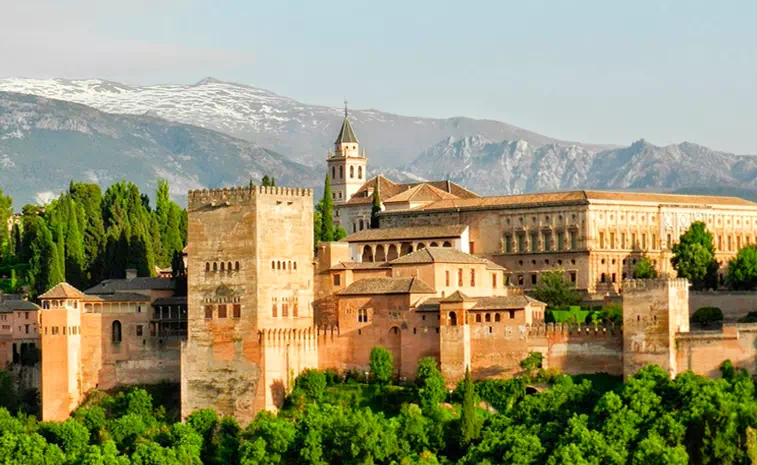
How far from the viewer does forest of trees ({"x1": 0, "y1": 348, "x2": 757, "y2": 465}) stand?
64.5 m

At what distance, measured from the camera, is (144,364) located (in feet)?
256

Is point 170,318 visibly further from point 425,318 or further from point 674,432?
point 674,432

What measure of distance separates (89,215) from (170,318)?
2219 centimetres

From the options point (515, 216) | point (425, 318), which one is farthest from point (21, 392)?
point (515, 216)

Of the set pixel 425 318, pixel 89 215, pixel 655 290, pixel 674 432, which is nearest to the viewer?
pixel 674 432

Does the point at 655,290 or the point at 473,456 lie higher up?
the point at 655,290

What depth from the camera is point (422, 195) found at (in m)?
99.3

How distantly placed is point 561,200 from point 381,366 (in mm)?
21822

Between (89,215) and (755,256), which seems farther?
(89,215)

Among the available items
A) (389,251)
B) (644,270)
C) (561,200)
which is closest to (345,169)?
(561,200)

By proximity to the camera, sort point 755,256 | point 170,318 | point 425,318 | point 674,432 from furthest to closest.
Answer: point 755,256 → point 170,318 → point 425,318 → point 674,432

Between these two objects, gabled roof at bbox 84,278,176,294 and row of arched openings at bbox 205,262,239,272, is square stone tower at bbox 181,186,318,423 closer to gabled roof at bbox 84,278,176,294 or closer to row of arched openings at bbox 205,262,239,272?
row of arched openings at bbox 205,262,239,272

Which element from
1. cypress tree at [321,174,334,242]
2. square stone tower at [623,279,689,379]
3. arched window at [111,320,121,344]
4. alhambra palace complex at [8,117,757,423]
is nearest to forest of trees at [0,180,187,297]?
alhambra palace complex at [8,117,757,423]

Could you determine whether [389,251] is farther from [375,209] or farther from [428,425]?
[428,425]
